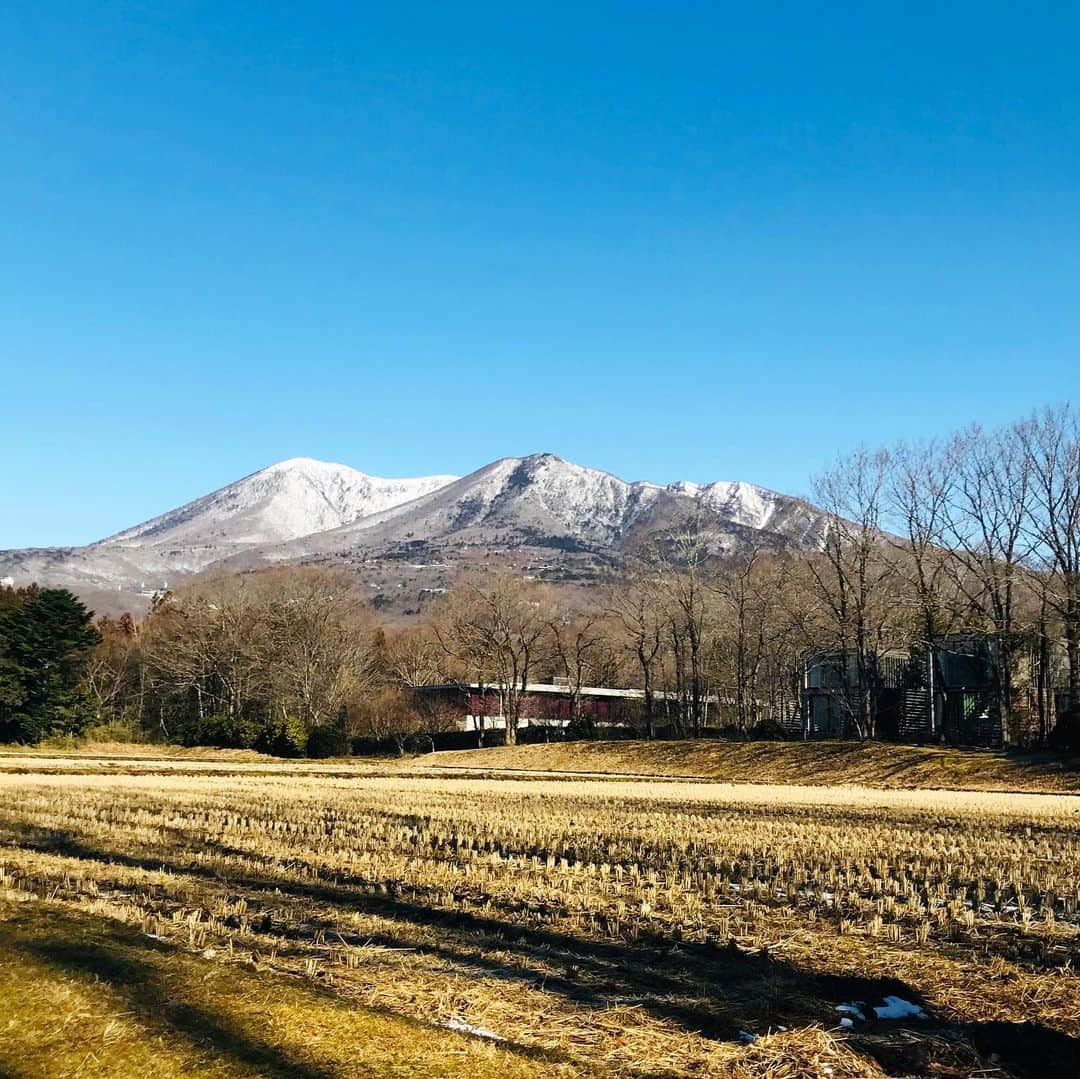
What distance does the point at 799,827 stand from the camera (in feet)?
66.8

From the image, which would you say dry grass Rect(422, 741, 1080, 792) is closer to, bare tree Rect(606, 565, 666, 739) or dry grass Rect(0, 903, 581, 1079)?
bare tree Rect(606, 565, 666, 739)

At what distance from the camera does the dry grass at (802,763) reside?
39.3 meters

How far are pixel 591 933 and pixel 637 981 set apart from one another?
1956mm

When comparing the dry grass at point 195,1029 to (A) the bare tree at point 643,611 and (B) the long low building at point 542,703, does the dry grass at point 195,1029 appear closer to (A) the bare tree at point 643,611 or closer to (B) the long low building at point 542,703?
(A) the bare tree at point 643,611

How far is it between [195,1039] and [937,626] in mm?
56970

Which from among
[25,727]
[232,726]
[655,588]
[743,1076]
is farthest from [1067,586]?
[25,727]

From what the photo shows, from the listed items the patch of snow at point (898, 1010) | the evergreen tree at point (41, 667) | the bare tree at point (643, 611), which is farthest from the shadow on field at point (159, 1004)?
the bare tree at point (643, 611)

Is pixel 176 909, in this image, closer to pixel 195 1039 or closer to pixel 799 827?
pixel 195 1039

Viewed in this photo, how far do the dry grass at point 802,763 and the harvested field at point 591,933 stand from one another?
20449 mm

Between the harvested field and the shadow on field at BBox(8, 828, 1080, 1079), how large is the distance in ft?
0.10

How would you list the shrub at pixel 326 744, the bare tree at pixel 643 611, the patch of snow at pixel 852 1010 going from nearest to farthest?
the patch of snow at pixel 852 1010
the shrub at pixel 326 744
the bare tree at pixel 643 611

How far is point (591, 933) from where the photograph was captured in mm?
10250

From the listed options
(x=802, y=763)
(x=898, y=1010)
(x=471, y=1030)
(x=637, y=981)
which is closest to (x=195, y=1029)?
(x=471, y=1030)

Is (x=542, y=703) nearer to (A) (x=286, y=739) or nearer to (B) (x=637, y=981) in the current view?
(A) (x=286, y=739)
